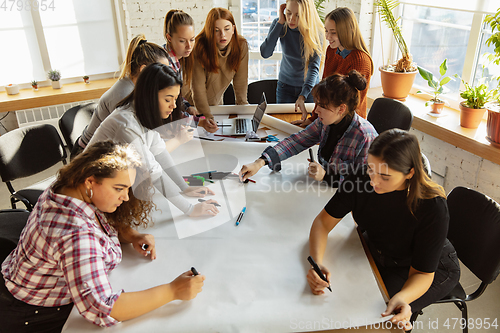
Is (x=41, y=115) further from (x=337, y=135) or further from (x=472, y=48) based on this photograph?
(x=472, y=48)

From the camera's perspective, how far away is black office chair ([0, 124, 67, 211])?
221cm

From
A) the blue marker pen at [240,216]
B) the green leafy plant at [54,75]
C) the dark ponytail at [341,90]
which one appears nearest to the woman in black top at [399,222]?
the blue marker pen at [240,216]

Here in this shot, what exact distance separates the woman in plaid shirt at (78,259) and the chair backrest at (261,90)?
2.02 m

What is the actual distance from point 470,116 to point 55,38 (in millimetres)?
3902

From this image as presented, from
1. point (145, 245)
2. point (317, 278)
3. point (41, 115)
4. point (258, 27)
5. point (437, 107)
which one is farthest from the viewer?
point (258, 27)

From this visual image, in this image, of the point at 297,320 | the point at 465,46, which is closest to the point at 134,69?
the point at 297,320

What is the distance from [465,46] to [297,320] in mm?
2837

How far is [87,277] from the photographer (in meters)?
1.06

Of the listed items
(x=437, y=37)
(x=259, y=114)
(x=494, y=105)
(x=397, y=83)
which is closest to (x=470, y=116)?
(x=494, y=105)

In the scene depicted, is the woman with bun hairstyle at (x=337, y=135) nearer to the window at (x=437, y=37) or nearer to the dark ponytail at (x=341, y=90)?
the dark ponytail at (x=341, y=90)

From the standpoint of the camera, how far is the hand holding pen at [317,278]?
1.20m

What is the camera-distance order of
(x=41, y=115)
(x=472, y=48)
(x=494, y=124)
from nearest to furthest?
(x=494, y=124) → (x=472, y=48) → (x=41, y=115)

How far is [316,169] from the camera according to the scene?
1.79 metres

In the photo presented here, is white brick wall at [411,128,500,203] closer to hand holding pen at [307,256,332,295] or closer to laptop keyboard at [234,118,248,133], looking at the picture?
laptop keyboard at [234,118,248,133]
